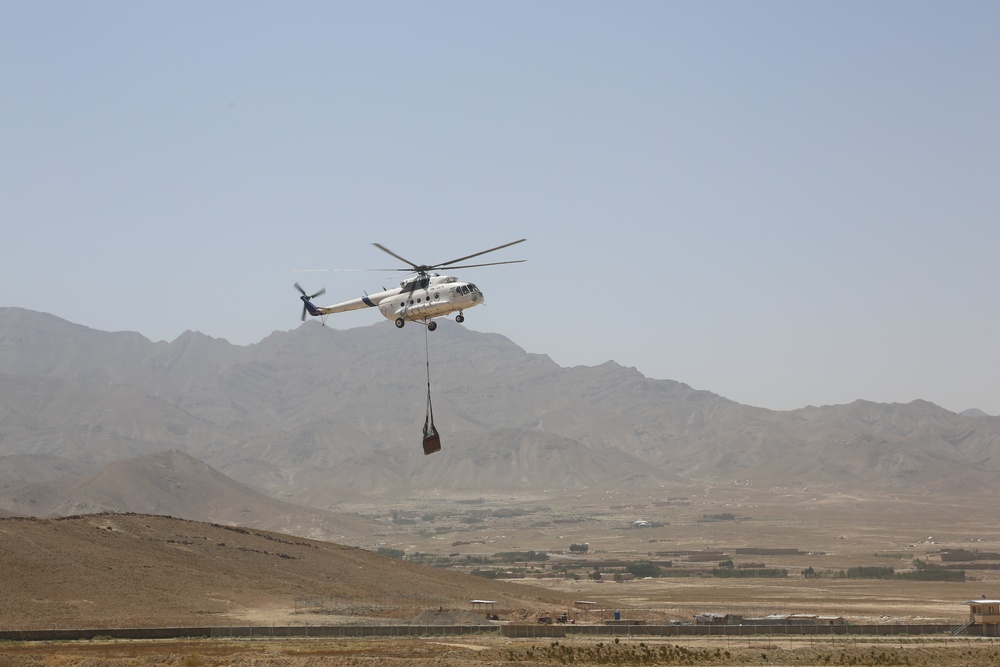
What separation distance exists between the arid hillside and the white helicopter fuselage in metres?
25.6

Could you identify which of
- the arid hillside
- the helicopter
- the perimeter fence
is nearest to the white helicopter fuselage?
the helicopter

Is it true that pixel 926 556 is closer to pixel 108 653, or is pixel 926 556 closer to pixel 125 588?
pixel 125 588

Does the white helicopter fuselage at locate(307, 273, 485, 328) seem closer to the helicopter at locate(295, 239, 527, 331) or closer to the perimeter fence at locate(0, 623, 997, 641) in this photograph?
the helicopter at locate(295, 239, 527, 331)

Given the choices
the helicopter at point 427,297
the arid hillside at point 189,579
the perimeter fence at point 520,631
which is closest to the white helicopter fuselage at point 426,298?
the helicopter at point 427,297

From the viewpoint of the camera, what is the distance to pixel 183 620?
245 ft

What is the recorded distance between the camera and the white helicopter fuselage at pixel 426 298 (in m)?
56.4

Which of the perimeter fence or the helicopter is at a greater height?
the helicopter

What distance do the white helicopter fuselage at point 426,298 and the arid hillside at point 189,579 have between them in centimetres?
2564

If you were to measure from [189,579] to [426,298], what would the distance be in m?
41.3

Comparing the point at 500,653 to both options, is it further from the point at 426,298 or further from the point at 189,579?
the point at 189,579

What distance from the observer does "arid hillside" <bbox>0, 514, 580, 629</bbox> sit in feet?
250

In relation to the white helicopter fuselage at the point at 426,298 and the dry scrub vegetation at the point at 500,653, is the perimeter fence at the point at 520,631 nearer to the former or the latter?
the dry scrub vegetation at the point at 500,653

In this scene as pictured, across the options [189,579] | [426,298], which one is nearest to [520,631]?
[426,298]

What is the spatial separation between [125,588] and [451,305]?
39.1 m
